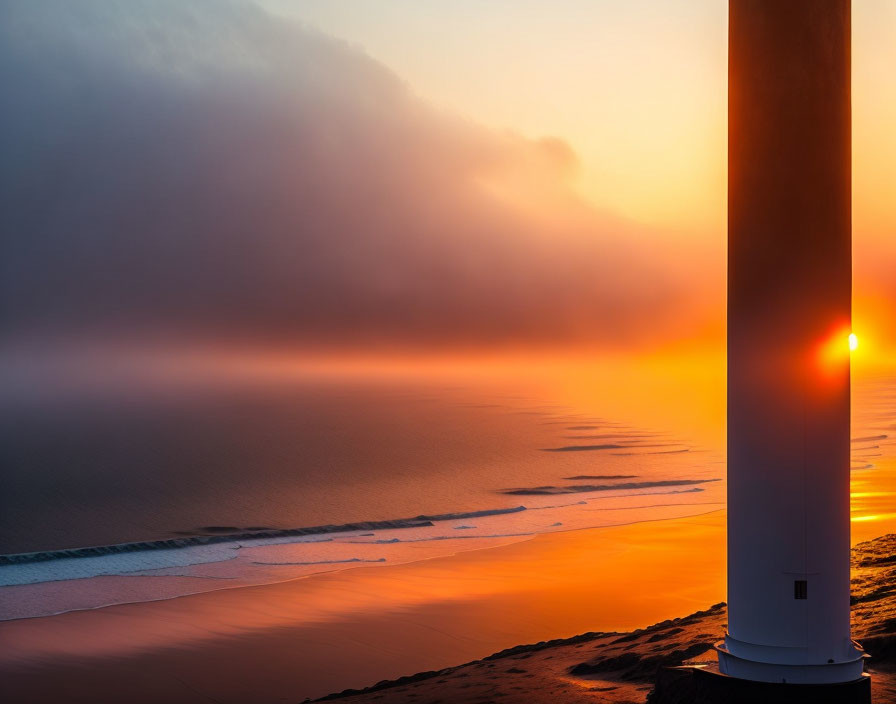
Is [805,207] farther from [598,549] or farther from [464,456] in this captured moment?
[464,456]

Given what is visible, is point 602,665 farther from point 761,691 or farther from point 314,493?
point 314,493

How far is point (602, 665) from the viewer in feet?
25.4

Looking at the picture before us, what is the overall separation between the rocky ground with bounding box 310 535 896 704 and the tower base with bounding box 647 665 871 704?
0.40 meters

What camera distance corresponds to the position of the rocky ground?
6.70 metres

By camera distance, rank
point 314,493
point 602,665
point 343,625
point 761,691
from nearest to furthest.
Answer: point 761,691
point 602,665
point 343,625
point 314,493

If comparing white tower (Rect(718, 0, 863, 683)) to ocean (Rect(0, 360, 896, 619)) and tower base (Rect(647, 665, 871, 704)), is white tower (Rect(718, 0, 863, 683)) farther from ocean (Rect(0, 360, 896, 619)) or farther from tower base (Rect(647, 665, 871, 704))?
ocean (Rect(0, 360, 896, 619))

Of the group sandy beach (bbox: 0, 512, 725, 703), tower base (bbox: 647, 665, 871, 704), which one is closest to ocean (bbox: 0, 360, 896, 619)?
sandy beach (bbox: 0, 512, 725, 703)

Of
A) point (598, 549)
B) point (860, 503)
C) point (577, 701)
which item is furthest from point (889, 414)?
point (577, 701)

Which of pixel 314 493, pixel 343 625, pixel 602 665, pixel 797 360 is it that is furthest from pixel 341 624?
pixel 314 493

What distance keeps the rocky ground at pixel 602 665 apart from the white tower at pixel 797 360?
0.81m

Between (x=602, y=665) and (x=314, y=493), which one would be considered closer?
(x=602, y=665)

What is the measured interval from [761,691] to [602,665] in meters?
2.61

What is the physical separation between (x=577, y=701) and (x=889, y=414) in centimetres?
5493

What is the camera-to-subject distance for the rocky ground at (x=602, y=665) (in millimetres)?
6703
